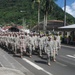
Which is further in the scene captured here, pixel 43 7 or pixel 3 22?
pixel 3 22

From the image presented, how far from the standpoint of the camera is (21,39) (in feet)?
86.0

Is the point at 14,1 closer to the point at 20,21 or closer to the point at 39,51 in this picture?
the point at 20,21

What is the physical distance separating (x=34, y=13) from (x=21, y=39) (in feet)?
373

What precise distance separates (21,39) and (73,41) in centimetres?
2378

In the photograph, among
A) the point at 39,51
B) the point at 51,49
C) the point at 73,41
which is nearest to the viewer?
the point at 51,49

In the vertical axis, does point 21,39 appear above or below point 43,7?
below

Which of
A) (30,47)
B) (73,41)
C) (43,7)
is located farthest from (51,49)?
(43,7)

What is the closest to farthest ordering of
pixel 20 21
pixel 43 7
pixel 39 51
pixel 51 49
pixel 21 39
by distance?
1. pixel 51 49
2. pixel 21 39
3. pixel 39 51
4. pixel 43 7
5. pixel 20 21

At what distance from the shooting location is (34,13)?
13950cm

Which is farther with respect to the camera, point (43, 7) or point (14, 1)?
point (14, 1)

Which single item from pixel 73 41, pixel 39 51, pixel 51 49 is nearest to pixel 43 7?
pixel 73 41

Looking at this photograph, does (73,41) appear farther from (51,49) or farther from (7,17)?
(7,17)

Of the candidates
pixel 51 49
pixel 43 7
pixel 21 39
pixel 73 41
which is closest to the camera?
pixel 51 49

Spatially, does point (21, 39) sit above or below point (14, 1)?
below
